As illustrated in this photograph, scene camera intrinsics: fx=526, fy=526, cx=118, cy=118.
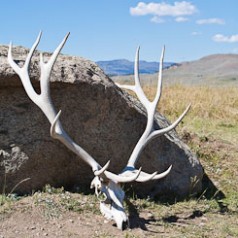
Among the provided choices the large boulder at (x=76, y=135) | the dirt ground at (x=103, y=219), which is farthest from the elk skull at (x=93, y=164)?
the large boulder at (x=76, y=135)

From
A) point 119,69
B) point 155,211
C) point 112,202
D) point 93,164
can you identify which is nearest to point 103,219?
point 112,202

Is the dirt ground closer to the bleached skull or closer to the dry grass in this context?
the bleached skull

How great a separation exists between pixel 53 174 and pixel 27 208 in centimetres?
56

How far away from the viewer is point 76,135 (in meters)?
4.84

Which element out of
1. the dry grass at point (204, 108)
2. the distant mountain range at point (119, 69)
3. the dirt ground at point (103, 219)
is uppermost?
the distant mountain range at point (119, 69)

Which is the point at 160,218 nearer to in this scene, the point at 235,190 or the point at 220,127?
the point at 235,190

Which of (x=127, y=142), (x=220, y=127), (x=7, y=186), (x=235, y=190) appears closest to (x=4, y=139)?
(x=7, y=186)

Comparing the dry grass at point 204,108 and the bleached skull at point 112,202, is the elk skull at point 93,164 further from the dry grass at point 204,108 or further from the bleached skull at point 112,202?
the dry grass at point 204,108

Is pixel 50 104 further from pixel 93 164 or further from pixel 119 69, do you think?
pixel 119 69

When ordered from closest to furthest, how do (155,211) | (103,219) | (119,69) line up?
(103,219) < (155,211) < (119,69)

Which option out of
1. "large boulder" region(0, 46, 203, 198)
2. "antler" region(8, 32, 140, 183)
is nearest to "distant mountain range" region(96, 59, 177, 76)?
"large boulder" region(0, 46, 203, 198)

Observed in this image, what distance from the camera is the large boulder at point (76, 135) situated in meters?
4.56

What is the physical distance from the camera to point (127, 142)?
16.8ft

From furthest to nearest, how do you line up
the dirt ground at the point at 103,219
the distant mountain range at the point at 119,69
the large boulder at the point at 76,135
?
the distant mountain range at the point at 119,69 < the large boulder at the point at 76,135 < the dirt ground at the point at 103,219
